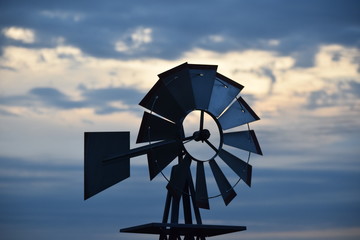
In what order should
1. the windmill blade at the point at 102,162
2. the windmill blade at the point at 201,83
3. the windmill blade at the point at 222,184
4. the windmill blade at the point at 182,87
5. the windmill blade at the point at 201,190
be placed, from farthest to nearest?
the windmill blade at the point at 222,184 → the windmill blade at the point at 201,190 → the windmill blade at the point at 201,83 → the windmill blade at the point at 182,87 → the windmill blade at the point at 102,162

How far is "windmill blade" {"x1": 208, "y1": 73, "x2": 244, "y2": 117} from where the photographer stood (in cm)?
1948

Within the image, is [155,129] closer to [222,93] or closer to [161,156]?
[161,156]

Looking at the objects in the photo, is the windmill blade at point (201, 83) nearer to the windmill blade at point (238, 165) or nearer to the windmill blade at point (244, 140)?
the windmill blade at point (244, 140)

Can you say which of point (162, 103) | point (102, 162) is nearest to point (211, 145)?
point (162, 103)

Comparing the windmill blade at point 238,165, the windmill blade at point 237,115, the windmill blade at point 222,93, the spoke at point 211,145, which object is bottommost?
the windmill blade at point 238,165

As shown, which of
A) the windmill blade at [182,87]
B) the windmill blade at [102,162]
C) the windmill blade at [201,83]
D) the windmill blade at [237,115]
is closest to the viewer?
the windmill blade at [102,162]

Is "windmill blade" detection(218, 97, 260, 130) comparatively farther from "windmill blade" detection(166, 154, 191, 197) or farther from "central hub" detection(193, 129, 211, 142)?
"windmill blade" detection(166, 154, 191, 197)

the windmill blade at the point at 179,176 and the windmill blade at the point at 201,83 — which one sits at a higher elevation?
the windmill blade at the point at 201,83

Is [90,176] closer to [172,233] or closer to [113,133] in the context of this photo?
[113,133]

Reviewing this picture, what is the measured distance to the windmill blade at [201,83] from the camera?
19172 millimetres

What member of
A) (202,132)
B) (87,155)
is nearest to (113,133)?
(87,155)

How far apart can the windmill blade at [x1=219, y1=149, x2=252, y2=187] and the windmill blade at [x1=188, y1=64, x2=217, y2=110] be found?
56.4 inches

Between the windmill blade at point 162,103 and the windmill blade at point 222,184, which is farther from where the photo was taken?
the windmill blade at point 222,184

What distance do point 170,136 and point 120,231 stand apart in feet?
9.73
